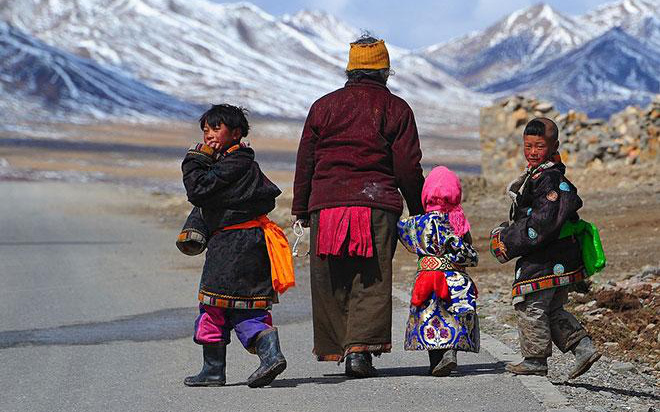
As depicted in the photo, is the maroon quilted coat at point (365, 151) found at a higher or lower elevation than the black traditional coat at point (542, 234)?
higher

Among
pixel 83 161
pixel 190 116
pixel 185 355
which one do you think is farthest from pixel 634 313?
pixel 190 116

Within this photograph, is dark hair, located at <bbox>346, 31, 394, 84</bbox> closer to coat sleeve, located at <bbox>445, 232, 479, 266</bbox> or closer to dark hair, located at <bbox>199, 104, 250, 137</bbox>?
dark hair, located at <bbox>199, 104, 250, 137</bbox>

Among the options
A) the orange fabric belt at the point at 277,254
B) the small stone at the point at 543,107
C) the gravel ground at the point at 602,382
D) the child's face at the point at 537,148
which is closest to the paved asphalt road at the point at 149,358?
the gravel ground at the point at 602,382

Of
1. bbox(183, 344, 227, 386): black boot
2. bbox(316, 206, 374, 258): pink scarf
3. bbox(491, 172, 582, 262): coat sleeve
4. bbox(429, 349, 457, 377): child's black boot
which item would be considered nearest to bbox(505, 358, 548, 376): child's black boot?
bbox(429, 349, 457, 377): child's black boot

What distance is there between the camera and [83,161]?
8006cm

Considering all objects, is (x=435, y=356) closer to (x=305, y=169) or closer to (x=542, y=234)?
(x=542, y=234)

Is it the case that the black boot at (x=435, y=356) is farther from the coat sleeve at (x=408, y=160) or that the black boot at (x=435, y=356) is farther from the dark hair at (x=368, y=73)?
the dark hair at (x=368, y=73)

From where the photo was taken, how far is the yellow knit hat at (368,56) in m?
7.37

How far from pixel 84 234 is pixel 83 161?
60341 mm

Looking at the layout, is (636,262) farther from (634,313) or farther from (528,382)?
(528,382)

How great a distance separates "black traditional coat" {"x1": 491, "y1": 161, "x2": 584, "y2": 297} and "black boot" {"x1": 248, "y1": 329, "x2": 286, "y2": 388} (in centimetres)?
122

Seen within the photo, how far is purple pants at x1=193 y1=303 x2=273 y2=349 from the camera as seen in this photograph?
6992mm

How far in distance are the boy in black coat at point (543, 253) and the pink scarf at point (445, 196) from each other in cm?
24

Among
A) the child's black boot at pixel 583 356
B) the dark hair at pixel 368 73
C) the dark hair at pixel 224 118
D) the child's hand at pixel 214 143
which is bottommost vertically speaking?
the child's black boot at pixel 583 356
